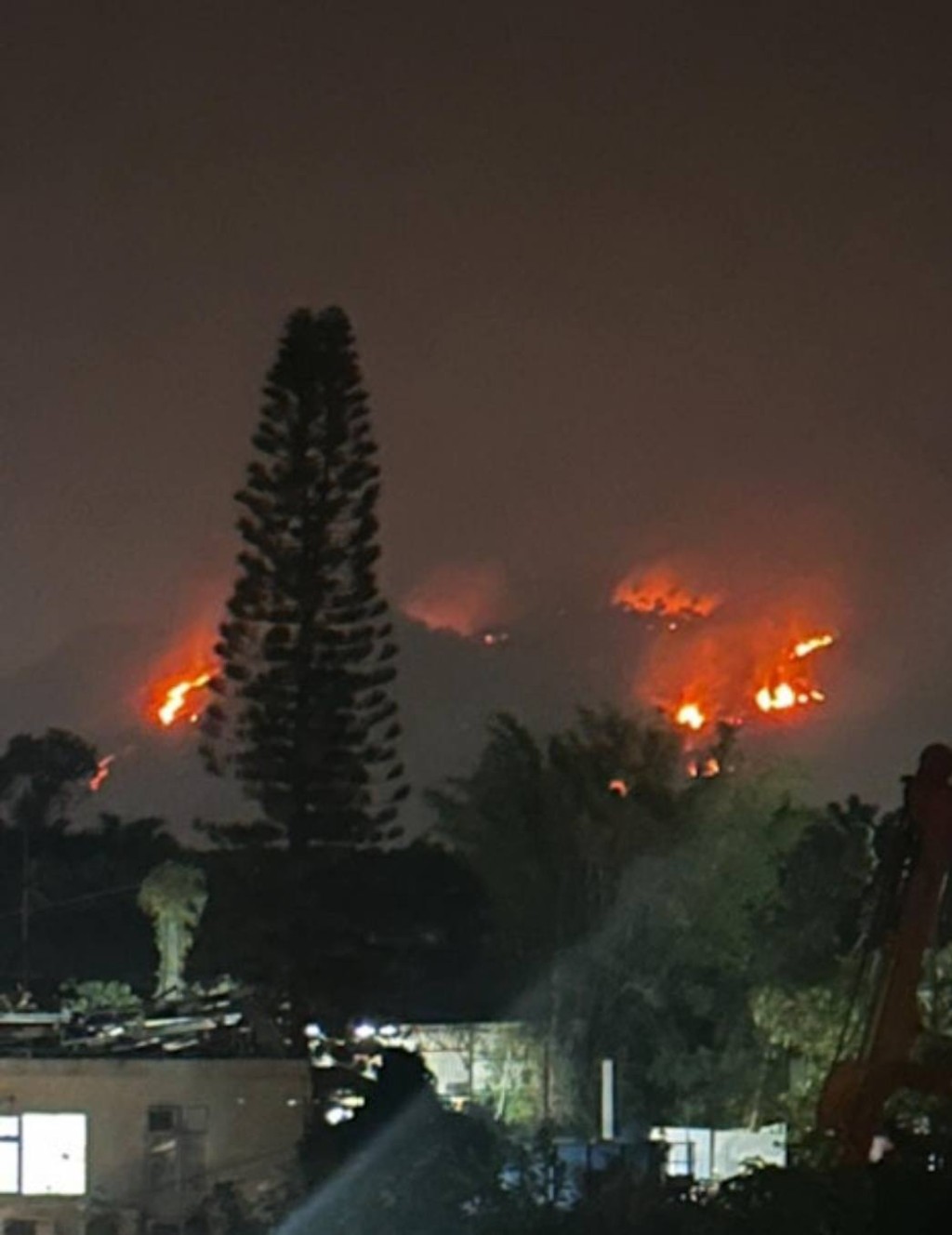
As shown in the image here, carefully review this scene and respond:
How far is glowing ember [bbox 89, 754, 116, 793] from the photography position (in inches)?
1988

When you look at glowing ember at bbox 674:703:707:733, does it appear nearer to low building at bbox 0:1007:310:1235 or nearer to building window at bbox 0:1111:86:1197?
low building at bbox 0:1007:310:1235

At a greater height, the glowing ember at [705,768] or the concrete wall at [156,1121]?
the glowing ember at [705,768]

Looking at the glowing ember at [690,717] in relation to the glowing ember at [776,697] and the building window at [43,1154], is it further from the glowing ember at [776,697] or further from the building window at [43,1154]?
the building window at [43,1154]

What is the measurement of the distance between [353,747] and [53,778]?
1688 centimetres

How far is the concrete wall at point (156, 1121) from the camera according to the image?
19.2 meters

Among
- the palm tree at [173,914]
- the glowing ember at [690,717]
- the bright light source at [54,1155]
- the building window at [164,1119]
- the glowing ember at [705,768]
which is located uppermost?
the glowing ember at [690,717]

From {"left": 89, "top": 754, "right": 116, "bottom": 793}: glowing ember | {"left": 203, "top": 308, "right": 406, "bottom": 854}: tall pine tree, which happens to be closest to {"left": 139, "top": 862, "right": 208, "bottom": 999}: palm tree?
{"left": 203, "top": 308, "right": 406, "bottom": 854}: tall pine tree

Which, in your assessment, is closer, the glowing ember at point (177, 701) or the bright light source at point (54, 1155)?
the bright light source at point (54, 1155)

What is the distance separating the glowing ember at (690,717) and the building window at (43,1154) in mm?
18726

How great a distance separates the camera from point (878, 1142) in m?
15.4

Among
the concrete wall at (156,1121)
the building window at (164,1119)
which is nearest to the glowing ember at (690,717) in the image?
the concrete wall at (156,1121)

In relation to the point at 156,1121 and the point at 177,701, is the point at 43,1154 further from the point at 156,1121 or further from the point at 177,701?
the point at 177,701

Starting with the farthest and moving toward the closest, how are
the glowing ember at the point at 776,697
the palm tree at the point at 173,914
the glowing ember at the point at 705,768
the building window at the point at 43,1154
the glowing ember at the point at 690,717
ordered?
1. the glowing ember at the point at 776,697
2. the glowing ember at the point at 690,717
3. the glowing ember at the point at 705,768
4. the palm tree at the point at 173,914
5. the building window at the point at 43,1154

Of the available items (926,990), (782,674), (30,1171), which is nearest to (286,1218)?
(30,1171)
